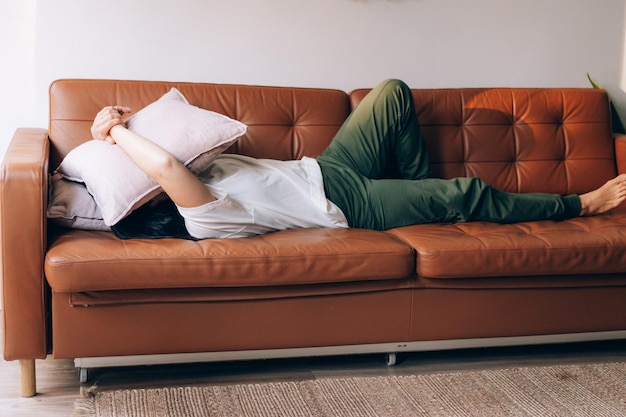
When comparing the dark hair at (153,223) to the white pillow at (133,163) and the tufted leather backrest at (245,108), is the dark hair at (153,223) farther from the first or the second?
the tufted leather backrest at (245,108)

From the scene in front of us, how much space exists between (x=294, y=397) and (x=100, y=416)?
0.50 meters

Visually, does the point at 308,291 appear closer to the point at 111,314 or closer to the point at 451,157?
the point at 111,314

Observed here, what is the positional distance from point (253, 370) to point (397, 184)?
0.76 meters

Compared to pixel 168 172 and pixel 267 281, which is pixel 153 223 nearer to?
pixel 168 172

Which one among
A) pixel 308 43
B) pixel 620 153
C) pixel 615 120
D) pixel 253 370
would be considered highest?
pixel 308 43

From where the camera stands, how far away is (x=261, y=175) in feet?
8.13

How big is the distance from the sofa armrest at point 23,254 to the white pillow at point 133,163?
0.18 metres

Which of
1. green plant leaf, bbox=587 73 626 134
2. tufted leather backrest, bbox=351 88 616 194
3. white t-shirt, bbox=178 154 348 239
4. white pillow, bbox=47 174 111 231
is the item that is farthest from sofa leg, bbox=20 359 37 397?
green plant leaf, bbox=587 73 626 134

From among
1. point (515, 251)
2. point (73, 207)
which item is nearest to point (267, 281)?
point (73, 207)

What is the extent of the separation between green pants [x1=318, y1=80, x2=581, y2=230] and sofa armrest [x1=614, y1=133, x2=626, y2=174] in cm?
45

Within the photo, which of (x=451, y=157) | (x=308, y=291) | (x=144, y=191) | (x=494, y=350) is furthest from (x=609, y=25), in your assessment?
(x=144, y=191)

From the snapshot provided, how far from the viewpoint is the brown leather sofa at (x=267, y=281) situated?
82.5 inches

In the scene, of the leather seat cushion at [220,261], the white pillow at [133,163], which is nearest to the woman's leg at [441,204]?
the leather seat cushion at [220,261]

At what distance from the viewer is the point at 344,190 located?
2.58m
